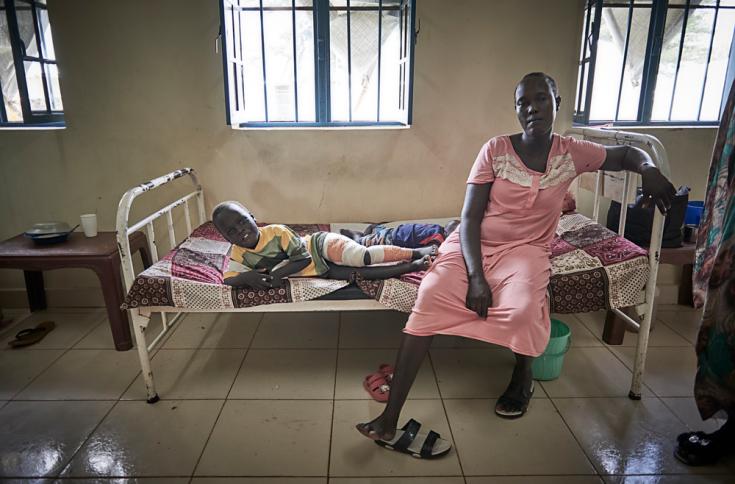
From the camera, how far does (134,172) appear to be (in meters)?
2.95

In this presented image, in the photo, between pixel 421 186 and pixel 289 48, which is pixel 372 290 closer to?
pixel 421 186

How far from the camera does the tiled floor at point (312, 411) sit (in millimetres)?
1689

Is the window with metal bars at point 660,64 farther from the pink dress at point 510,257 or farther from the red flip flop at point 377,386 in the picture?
the red flip flop at point 377,386

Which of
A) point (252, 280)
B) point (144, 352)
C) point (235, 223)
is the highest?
point (235, 223)

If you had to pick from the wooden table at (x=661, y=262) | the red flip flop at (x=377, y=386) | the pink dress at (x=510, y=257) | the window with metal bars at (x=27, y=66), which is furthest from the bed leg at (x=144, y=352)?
the wooden table at (x=661, y=262)

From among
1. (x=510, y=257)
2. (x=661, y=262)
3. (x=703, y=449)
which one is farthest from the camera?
(x=661, y=262)

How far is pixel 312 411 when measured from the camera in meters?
2.02

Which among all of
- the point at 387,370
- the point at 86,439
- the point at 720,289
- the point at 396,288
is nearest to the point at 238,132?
the point at 396,288

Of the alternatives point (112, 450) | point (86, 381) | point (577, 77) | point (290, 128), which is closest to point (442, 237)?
point (290, 128)

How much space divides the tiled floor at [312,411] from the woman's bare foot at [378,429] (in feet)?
0.23

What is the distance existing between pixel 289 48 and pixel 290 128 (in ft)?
1.69

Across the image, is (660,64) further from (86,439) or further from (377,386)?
(86,439)

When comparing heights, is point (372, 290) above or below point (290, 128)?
below

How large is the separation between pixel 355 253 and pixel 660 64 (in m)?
2.56
